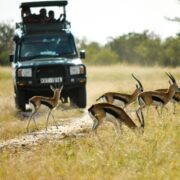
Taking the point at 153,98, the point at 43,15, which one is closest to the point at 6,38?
the point at 43,15

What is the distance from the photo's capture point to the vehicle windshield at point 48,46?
18.5 meters

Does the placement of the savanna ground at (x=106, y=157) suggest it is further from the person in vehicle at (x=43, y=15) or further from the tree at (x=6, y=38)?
the tree at (x=6, y=38)

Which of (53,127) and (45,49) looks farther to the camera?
(45,49)

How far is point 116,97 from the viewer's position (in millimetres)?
14883

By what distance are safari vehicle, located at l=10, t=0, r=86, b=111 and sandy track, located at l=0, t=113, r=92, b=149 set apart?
9.23ft

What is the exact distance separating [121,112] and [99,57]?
2298 inches

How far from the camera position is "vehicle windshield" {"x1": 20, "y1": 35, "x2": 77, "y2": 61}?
18.5 metres

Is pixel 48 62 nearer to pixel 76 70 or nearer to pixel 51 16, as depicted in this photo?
pixel 76 70

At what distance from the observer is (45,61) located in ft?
59.1

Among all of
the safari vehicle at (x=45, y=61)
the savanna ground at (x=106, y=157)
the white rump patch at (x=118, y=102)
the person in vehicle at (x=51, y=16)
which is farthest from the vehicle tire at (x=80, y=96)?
the savanna ground at (x=106, y=157)

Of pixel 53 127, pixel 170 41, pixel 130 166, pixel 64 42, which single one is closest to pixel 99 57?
pixel 170 41

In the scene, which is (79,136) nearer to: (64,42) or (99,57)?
(64,42)

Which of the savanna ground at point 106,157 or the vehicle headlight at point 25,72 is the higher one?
the vehicle headlight at point 25,72

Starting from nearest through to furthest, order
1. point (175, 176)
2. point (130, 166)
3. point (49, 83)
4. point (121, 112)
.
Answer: point (175, 176) → point (130, 166) → point (121, 112) → point (49, 83)
